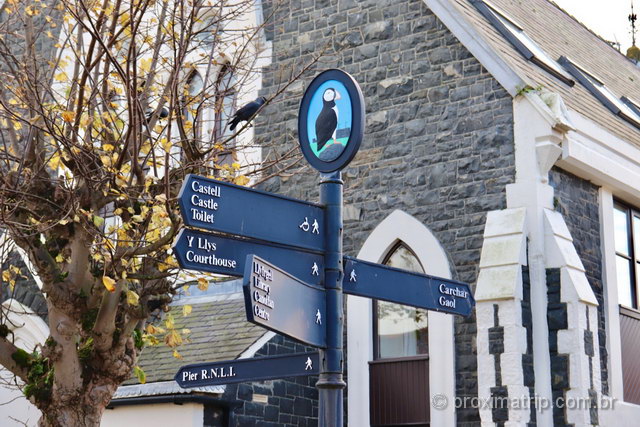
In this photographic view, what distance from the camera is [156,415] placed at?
39.3ft

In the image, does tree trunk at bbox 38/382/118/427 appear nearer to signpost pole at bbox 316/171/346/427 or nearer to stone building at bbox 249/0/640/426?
signpost pole at bbox 316/171/346/427

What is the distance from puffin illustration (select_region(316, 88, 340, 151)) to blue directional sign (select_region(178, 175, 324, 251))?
0.35 metres

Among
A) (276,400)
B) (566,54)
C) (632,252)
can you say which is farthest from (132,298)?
(566,54)

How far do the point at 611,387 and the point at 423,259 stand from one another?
2721 mm

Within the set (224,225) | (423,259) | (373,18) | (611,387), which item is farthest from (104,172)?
(611,387)

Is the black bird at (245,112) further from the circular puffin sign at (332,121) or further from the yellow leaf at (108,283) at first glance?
the circular puffin sign at (332,121)

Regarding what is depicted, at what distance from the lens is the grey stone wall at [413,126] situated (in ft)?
40.9

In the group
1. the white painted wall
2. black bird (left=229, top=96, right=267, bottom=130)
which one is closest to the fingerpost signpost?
black bird (left=229, top=96, right=267, bottom=130)

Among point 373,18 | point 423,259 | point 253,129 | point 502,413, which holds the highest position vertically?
point 373,18

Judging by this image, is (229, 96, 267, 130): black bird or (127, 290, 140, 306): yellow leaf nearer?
(127, 290, 140, 306): yellow leaf

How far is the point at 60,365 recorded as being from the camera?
8.88 metres

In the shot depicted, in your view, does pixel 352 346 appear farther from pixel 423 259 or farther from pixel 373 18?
pixel 373 18

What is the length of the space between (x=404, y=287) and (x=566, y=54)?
12.0 metres

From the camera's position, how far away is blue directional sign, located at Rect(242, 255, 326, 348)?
4.68m
